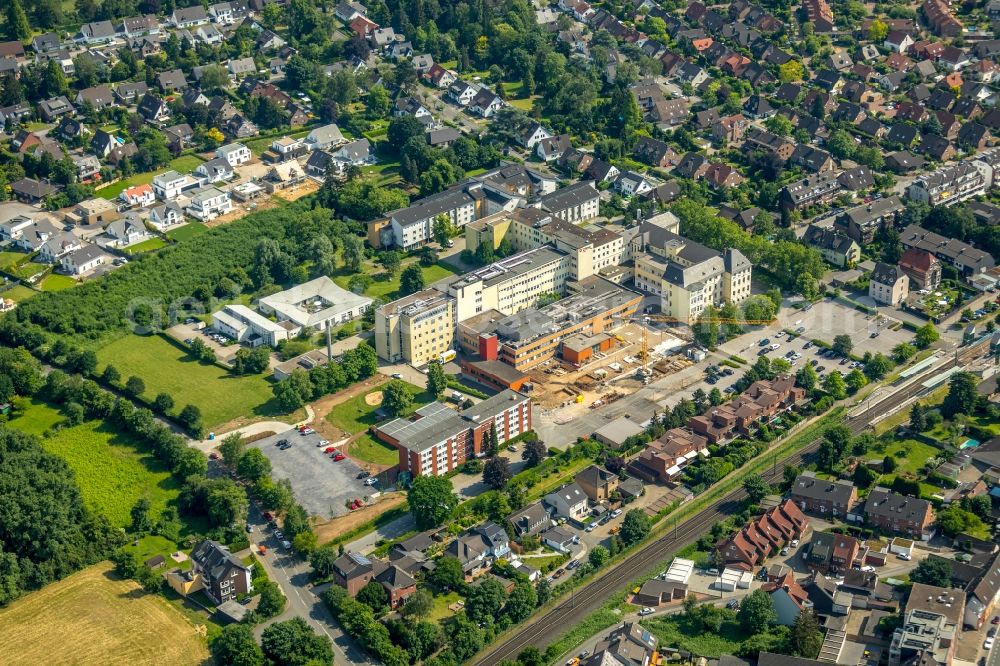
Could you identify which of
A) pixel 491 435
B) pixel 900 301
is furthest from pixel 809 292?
pixel 491 435

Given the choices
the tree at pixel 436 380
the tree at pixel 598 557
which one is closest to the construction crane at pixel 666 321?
the tree at pixel 436 380

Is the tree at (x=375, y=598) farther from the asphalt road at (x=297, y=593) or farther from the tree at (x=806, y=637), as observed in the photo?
the tree at (x=806, y=637)

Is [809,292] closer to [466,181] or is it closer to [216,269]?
[466,181]

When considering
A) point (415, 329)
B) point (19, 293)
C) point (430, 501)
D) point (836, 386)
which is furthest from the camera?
point (19, 293)

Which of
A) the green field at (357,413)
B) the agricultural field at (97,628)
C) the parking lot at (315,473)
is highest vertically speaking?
the green field at (357,413)

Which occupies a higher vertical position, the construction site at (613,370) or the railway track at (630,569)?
the construction site at (613,370)

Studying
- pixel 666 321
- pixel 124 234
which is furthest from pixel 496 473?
pixel 124 234

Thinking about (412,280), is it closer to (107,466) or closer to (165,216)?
(165,216)
